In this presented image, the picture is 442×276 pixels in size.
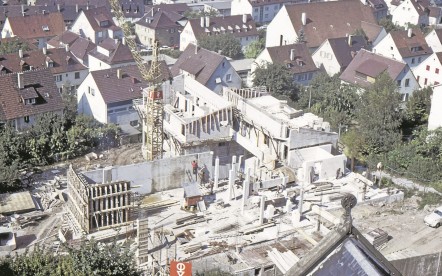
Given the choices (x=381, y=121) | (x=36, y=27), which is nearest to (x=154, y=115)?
(x=381, y=121)

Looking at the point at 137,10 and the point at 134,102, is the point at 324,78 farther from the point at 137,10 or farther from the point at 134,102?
the point at 137,10

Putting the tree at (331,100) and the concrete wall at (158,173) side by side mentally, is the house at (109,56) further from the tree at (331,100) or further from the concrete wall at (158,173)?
the concrete wall at (158,173)

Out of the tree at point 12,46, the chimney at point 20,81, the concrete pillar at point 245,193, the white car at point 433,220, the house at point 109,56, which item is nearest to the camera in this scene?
the white car at point 433,220

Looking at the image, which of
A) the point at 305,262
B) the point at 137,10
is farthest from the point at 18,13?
the point at 305,262

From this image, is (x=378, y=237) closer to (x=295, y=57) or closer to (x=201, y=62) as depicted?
(x=201, y=62)

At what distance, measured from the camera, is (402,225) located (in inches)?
1042

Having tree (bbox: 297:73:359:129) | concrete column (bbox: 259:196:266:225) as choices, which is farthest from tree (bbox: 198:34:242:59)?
concrete column (bbox: 259:196:266:225)

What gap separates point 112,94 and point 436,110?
61.2 ft

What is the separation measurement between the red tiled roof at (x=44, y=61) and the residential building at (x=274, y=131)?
15.8 m

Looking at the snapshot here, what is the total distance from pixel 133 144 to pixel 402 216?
15.4 meters

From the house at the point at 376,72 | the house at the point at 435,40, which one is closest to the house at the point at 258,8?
the house at the point at 435,40

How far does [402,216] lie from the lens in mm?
27266

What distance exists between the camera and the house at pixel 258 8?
66.0 m

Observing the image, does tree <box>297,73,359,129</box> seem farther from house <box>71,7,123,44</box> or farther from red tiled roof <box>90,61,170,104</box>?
house <box>71,7,123,44</box>
